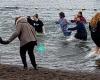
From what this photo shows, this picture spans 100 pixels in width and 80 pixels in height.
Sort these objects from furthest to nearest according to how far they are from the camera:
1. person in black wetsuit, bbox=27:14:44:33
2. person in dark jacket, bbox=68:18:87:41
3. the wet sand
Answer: person in black wetsuit, bbox=27:14:44:33 < person in dark jacket, bbox=68:18:87:41 < the wet sand

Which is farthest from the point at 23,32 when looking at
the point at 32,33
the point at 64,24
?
the point at 64,24

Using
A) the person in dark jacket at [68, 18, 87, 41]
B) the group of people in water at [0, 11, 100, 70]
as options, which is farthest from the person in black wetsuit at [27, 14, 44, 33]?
the person in dark jacket at [68, 18, 87, 41]

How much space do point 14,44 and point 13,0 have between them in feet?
164

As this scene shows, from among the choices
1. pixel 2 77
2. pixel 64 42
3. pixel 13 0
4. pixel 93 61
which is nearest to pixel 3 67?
pixel 2 77

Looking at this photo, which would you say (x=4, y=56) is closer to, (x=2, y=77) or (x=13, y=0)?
(x=2, y=77)

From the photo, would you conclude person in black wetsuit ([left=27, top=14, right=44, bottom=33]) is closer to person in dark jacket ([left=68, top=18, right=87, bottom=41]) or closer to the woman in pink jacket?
person in dark jacket ([left=68, top=18, right=87, bottom=41])

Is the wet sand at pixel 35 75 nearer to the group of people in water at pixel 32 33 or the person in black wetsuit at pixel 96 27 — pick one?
the group of people in water at pixel 32 33

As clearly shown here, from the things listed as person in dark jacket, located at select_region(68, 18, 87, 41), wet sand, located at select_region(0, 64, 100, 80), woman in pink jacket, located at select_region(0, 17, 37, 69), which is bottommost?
person in dark jacket, located at select_region(68, 18, 87, 41)

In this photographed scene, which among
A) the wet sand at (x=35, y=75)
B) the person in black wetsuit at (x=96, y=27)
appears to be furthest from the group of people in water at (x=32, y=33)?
the wet sand at (x=35, y=75)

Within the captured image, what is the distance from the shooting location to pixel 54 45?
2162 cm

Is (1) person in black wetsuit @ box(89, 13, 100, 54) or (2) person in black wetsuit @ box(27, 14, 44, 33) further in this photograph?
(2) person in black wetsuit @ box(27, 14, 44, 33)

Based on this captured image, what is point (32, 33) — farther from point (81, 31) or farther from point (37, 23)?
point (37, 23)

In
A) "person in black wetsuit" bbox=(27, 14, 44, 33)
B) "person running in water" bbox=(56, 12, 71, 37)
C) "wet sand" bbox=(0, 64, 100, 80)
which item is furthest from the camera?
"person in black wetsuit" bbox=(27, 14, 44, 33)

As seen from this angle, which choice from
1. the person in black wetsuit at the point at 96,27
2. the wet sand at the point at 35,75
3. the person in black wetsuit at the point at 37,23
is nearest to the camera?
the wet sand at the point at 35,75
